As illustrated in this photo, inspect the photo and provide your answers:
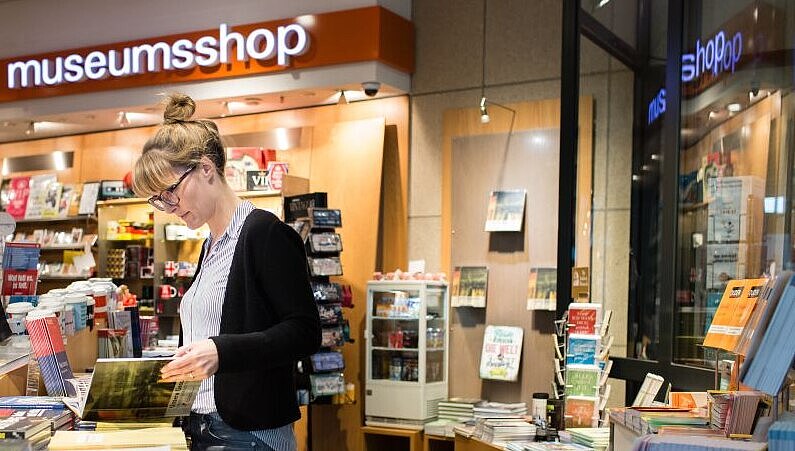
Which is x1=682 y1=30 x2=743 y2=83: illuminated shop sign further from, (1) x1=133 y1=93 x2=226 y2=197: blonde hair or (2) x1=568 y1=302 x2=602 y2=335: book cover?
(1) x1=133 y1=93 x2=226 y2=197: blonde hair

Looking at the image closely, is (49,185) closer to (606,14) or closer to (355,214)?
(355,214)

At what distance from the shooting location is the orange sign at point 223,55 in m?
7.30

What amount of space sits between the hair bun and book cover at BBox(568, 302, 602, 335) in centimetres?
269

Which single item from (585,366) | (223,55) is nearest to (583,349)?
(585,366)

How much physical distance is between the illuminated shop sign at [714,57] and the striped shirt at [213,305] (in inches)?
84.5

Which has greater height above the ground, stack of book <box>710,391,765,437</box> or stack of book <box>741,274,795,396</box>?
stack of book <box>741,274,795,396</box>

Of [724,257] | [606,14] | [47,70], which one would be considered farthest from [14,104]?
[724,257]

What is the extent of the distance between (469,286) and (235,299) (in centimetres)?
488

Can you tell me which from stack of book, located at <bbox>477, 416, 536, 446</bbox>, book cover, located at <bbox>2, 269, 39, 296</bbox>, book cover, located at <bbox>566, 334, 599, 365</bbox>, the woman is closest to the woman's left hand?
the woman

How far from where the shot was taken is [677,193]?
4.26 meters

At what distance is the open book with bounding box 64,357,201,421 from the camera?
86.4 inches

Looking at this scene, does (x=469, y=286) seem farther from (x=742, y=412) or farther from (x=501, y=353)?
(x=742, y=412)

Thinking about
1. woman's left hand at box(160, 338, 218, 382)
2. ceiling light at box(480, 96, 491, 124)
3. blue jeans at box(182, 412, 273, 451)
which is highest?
ceiling light at box(480, 96, 491, 124)

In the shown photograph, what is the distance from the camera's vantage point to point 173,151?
2512 mm
